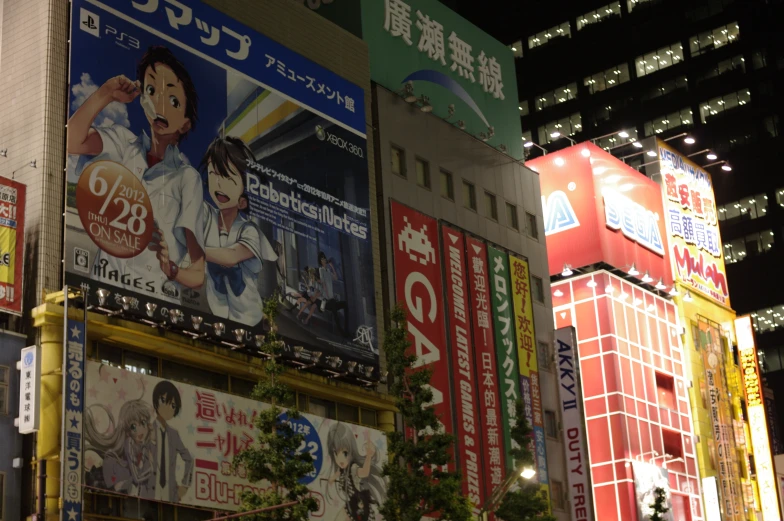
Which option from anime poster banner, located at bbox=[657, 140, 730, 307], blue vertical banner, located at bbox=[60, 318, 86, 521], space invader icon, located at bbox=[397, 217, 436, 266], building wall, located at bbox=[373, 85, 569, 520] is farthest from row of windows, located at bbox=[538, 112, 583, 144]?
blue vertical banner, located at bbox=[60, 318, 86, 521]

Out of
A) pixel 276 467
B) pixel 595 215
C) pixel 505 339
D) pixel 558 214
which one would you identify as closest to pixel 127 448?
pixel 276 467

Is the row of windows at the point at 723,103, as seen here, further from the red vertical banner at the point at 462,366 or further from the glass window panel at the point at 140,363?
the glass window panel at the point at 140,363

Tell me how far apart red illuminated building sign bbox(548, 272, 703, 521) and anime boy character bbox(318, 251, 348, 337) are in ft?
79.1

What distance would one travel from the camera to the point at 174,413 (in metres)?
35.9

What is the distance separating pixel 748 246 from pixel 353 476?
86590mm

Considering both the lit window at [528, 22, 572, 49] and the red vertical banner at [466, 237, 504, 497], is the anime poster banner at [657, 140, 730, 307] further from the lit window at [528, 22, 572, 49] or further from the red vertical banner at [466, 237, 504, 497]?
the lit window at [528, 22, 572, 49]

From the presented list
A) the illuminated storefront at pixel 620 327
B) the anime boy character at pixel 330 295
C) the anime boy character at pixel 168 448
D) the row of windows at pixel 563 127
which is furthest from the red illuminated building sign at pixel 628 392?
the row of windows at pixel 563 127

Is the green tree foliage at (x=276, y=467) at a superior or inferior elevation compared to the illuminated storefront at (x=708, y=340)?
inferior

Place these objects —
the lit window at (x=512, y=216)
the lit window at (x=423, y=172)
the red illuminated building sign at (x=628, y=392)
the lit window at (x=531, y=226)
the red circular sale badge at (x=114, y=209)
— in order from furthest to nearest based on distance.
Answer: the red illuminated building sign at (x=628, y=392) < the lit window at (x=531, y=226) < the lit window at (x=512, y=216) < the lit window at (x=423, y=172) < the red circular sale badge at (x=114, y=209)

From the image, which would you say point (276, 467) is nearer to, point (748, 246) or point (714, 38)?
point (748, 246)

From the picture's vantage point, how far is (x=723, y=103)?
122188 mm

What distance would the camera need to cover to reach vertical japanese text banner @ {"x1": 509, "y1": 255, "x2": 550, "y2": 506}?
178 feet

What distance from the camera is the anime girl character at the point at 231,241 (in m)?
39.2

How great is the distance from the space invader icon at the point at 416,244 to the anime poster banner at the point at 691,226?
27.0 meters
